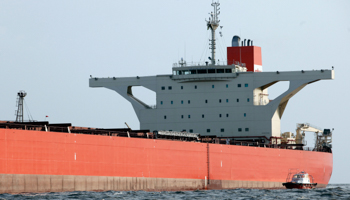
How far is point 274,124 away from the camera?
4222 centimetres

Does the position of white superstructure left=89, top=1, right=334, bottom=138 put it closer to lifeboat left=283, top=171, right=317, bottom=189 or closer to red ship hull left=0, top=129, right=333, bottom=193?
red ship hull left=0, top=129, right=333, bottom=193

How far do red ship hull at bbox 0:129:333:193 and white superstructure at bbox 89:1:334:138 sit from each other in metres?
2.51

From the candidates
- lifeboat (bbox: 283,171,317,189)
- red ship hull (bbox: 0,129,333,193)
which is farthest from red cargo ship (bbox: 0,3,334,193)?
lifeboat (bbox: 283,171,317,189)

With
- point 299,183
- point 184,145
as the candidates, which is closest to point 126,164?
point 184,145

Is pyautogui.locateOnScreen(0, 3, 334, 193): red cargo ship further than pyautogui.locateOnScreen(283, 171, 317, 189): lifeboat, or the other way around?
pyautogui.locateOnScreen(283, 171, 317, 189): lifeboat

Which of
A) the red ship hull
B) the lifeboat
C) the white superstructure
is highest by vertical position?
the white superstructure

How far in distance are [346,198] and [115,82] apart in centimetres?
1951

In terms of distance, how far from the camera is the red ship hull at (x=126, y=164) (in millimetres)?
25359

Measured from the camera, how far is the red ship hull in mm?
25359

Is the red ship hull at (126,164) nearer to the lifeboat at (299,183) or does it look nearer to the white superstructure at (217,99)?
the lifeboat at (299,183)

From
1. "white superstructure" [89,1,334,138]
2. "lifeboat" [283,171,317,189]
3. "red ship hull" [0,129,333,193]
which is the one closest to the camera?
"red ship hull" [0,129,333,193]

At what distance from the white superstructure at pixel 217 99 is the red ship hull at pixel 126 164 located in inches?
99.0

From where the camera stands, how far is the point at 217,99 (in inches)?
1639

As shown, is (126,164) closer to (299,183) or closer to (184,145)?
(184,145)
